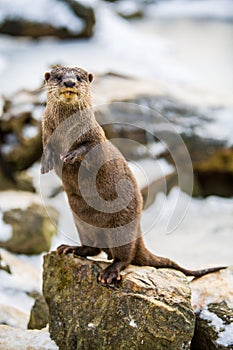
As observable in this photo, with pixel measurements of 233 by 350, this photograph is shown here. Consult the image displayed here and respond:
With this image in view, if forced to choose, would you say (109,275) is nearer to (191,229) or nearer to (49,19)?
(191,229)

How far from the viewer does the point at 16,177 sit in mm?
7914

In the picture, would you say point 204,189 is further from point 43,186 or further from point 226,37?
point 226,37

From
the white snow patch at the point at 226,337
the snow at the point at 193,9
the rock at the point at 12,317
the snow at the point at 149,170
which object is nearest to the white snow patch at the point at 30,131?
the snow at the point at 149,170

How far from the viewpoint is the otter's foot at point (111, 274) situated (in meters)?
3.85

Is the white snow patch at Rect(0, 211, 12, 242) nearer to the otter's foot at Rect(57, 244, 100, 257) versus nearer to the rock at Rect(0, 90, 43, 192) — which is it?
the rock at Rect(0, 90, 43, 192)

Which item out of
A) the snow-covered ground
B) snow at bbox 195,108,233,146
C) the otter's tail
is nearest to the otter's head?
the otter's tail

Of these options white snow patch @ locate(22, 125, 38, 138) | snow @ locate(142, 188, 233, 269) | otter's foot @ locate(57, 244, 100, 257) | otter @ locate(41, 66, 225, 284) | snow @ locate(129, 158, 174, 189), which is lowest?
snow @ locate(142, 188, 233, 269)

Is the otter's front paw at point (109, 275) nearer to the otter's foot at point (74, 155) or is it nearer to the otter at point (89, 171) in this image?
the otter at point (89, 171)

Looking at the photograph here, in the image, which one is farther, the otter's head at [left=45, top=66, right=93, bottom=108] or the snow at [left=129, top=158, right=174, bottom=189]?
the snow at [left=129, top=158, right=174, bottom=189]

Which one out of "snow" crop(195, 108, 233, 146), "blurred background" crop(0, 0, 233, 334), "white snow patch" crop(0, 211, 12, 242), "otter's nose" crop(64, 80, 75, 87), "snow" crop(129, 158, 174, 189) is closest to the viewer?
"otter's nose" crop(64, 80, 75, 87)

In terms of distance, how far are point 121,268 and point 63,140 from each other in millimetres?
951

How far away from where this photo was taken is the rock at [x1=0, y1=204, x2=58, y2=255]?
21.6 feet

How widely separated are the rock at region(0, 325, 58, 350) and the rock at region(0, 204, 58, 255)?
236 centimetres

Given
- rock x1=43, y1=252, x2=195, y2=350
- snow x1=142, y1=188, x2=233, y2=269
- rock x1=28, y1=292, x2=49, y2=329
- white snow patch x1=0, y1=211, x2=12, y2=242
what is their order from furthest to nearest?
snow x1=142, y1=188, x2=233, y2=269, white snow patch x1=0, y1=211, x2=12, y2=242, rock x1=28, y1=292, x2=49, y2=329, rock x1=43, y1=252, x2=195, y2=350
